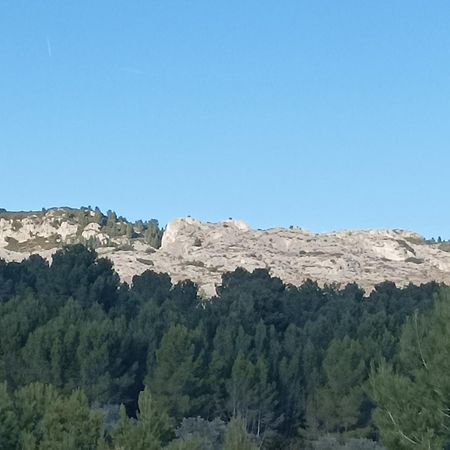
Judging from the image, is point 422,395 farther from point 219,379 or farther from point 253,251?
point 253,251

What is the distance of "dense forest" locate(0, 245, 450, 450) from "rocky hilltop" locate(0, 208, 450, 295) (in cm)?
5619

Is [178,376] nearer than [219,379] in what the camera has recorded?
Yes

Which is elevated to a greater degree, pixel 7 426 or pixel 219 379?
pixel 219 379

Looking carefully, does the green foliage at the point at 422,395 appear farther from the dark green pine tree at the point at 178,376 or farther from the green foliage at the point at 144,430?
the dark green pine tree at the point at 178,376

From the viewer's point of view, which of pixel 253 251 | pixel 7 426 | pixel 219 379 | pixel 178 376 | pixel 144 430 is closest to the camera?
pixel 144 430

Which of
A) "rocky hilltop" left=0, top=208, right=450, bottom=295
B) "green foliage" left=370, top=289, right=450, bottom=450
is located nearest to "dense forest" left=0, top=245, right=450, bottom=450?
"green foliage" left=370, top=289, right=450, bottom=450

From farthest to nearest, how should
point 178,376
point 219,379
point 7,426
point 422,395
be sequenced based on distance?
1. point 219,379
2. point 178,376
3. point 7,426
4. point 422,395

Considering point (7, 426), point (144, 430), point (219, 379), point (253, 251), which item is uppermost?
point (253, 251)

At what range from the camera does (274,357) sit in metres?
34.7

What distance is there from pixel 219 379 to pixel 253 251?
8034 centimetres

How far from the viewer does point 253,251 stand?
112062mm

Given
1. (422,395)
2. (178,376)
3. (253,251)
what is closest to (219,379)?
(178,376)

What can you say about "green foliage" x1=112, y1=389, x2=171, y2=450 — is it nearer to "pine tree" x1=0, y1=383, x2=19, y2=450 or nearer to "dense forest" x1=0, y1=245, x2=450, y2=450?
"dense forest" x1=0, y1=245, x2=450, y2=450

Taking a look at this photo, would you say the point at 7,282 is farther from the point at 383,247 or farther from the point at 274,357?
the point at 383,247
